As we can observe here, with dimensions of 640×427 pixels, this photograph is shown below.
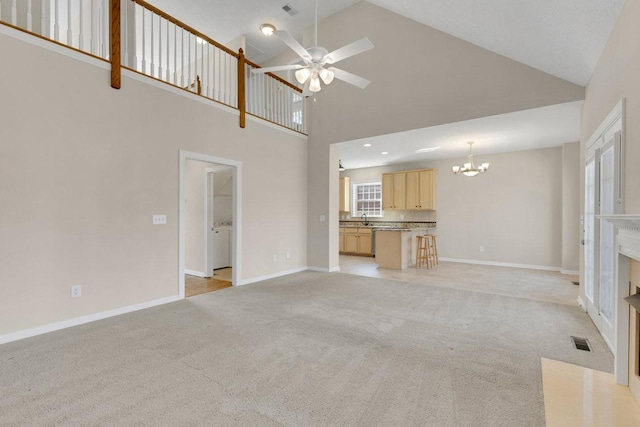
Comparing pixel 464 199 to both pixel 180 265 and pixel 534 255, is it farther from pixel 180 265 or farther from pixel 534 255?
pixel 180 265

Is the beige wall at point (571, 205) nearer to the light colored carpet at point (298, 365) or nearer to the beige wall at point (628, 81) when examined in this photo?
the light colored carpet at point (298, 365)

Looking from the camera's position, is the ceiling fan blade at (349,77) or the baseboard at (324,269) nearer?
the ceiling fan blade at (349,77)

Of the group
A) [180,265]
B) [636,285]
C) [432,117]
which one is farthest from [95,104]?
[636,285]

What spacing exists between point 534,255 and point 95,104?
8.19m

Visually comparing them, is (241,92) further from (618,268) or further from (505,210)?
(505,210)

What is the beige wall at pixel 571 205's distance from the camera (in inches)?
228

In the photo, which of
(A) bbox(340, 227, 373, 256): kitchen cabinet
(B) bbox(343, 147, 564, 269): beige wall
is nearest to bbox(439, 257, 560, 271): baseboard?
(B) bbox(343, 147, 564, 269): beige wall

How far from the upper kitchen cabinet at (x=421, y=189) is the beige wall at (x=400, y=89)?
277 cm

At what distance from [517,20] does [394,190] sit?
5.36 m

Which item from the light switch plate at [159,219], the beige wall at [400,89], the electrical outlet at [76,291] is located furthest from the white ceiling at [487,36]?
the electrical outlet at [76,291]

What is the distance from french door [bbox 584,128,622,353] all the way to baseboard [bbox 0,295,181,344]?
4.77 m

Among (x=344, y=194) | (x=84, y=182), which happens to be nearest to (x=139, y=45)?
(x=84, y=182)

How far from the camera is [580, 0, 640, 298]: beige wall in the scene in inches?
81.4

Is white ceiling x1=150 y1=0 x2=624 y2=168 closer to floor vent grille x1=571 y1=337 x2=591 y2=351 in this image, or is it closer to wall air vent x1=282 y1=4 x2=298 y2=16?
wall air vent x1=282 y1=4 x2=298 y2=16
